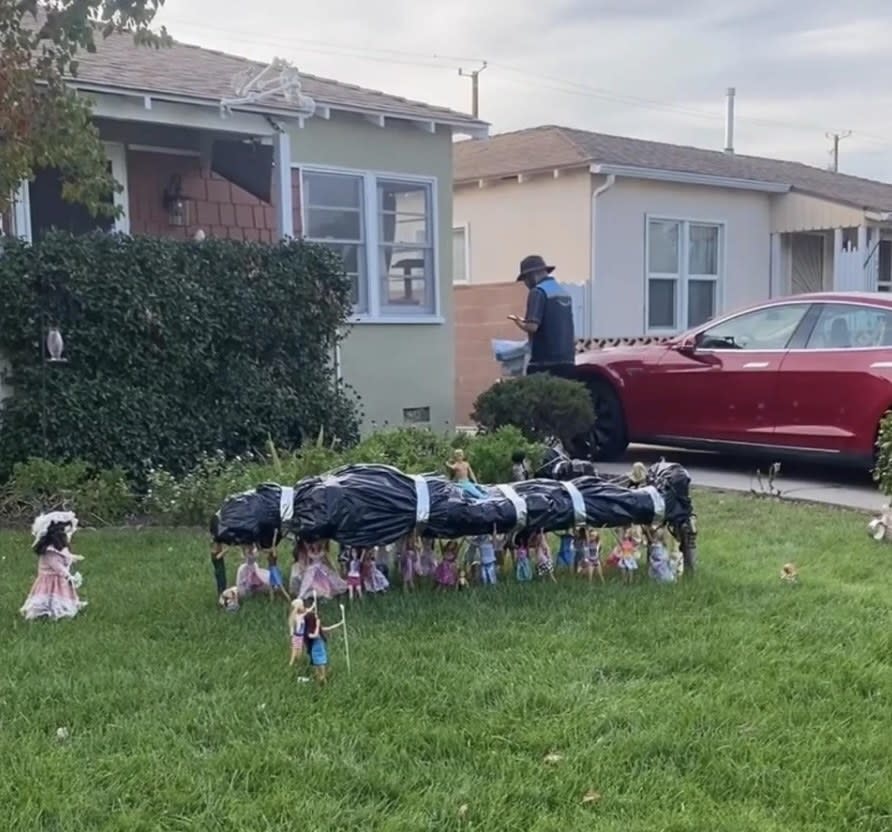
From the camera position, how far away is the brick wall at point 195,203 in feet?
36.6

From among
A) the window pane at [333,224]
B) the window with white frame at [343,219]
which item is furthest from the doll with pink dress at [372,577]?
the window pane at [333,224]

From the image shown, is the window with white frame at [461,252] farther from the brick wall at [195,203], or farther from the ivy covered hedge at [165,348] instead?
the ivy covered hedge at [165,348]

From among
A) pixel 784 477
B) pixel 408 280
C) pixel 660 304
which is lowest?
pixel 784 477

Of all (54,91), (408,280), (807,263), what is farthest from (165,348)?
(807,263)

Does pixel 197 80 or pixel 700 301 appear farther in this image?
pixel 700 301

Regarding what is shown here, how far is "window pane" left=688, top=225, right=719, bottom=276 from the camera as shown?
55.7ft

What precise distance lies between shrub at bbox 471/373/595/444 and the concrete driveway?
57cm

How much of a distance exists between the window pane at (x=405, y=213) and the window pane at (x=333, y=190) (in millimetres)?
339

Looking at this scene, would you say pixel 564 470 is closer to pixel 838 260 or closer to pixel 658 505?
pixel 658 505

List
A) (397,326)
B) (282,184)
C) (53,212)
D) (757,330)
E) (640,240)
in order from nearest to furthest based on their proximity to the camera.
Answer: (757,330) → (282,184) → (53,212) → (397,326) → (640,240)

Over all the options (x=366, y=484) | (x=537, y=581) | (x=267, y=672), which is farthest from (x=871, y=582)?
(x=267, y=672)

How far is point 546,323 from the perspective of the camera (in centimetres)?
971

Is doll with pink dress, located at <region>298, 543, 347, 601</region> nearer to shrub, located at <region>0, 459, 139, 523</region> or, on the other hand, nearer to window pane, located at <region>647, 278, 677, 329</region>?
shrub, located at <region>0, 459, 139, 523</region>

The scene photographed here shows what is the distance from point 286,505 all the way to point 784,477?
5413 mm
